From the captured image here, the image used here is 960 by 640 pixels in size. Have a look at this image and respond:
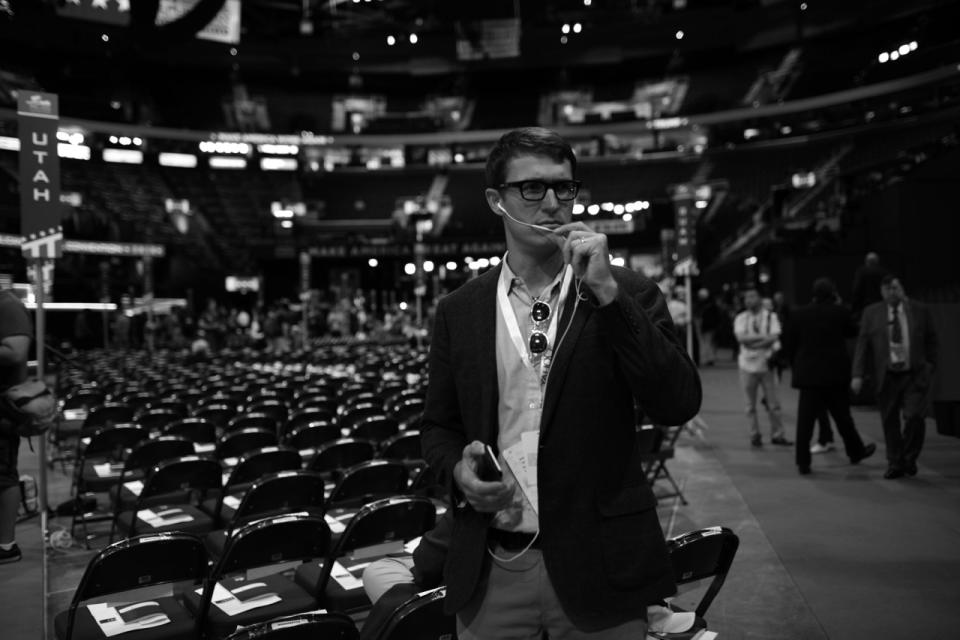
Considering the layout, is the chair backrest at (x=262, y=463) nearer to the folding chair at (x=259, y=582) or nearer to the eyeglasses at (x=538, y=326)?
the folding chair at (x=259, y=582)

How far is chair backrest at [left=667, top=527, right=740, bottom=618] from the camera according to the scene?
8.95 ft

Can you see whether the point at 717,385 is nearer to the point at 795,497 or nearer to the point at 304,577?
the point at 795,497

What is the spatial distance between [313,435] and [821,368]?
197 inches

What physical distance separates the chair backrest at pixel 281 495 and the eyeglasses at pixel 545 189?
129 inches

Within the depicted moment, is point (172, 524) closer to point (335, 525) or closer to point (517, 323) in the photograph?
point (335, 525)

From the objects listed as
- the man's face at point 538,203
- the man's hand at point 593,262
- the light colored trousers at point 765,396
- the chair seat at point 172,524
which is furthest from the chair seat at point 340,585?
the light colored trousers at point 765,396

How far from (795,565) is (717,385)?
11185 mm

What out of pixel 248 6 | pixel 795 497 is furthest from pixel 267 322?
pixel 248 6

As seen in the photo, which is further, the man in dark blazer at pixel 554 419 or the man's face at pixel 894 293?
the man's face at pixel 894 293

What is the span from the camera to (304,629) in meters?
2.12

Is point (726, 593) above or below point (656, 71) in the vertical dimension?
below

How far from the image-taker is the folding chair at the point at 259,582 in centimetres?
325

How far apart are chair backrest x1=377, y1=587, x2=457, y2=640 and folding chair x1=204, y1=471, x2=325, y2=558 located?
218 centimetres

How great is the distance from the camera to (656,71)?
135 feet
